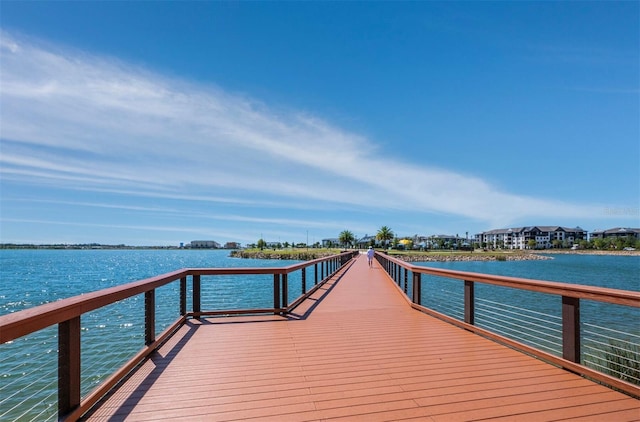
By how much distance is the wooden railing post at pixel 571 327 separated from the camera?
133 inches

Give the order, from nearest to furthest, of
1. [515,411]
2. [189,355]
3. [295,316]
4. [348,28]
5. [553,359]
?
[515,411] → [553,359] → [189,355] → [295,316] → [348,28]

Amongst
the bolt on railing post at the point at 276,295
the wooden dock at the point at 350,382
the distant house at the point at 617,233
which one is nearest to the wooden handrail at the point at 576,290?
the wooden dock at the point at 350,382

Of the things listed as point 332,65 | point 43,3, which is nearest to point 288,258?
point 332,65

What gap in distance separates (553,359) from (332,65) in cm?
1354

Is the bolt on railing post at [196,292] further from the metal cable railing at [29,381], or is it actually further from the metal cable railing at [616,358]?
the metal cable railing at [616,358]

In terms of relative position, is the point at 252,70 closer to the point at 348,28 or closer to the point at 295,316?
the point at 348,28

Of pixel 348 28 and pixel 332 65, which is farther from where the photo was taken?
pixel 332 65

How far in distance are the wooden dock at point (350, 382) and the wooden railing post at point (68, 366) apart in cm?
26

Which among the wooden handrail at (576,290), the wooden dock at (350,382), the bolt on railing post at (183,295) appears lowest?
the wooden dock at (350,382)

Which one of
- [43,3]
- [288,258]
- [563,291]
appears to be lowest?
[288,258]

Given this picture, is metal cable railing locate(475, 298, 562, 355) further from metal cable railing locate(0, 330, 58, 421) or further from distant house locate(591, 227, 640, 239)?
distant house locate(591, 227, 640, 239)

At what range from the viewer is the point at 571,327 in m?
3.43

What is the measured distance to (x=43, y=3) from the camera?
7801 mm

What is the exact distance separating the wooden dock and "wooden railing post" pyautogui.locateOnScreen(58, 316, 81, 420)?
0.87 feet
